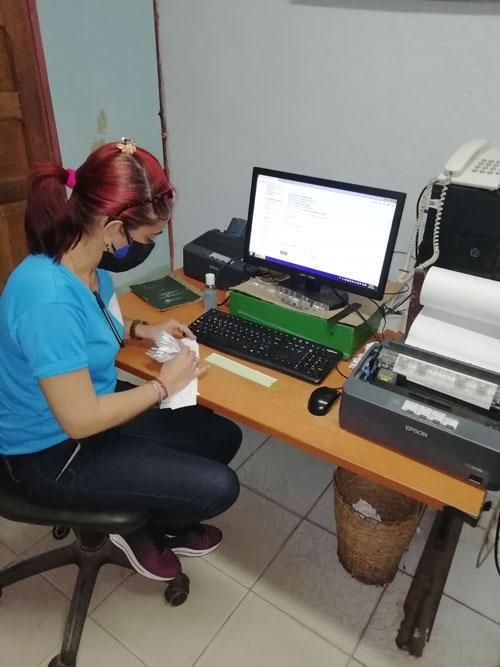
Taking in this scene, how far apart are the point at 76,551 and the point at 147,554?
25 cm

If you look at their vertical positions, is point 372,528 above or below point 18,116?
below


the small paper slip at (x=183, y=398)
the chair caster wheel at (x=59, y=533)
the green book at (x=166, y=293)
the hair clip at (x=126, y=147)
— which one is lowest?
Answer: the chair caster wheel at (x=59, y=533)

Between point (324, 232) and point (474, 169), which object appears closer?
point (474, 169)

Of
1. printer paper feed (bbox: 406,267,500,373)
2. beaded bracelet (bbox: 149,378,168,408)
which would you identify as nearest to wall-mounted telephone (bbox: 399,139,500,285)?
printer paper feed (bbox: 406,267,500,373)

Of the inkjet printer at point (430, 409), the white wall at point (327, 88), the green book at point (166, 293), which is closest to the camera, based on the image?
the inkjet printer at point (430, 409)

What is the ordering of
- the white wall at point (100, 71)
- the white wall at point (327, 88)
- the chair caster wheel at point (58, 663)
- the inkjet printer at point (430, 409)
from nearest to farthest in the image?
the inkjet printer at point (430, 409) < the chair caster wheel at point (58, 663) < the white wall at point (327, 88) < the white wall at point (100, 71)

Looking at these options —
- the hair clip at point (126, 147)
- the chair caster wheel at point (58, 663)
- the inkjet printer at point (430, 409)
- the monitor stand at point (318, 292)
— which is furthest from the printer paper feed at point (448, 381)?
the chair caster wheel at point (58, 663)

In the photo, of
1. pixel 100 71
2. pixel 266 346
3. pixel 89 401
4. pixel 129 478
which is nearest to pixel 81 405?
pixel 89 401

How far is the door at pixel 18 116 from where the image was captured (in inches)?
80.0

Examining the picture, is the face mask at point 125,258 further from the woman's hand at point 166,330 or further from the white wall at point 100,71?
the white wall at point 100,71

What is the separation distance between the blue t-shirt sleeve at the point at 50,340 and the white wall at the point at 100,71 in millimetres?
1545

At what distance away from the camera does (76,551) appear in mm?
1515

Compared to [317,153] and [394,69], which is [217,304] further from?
[394,69]

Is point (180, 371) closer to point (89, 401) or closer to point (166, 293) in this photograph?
point (89, 401)
